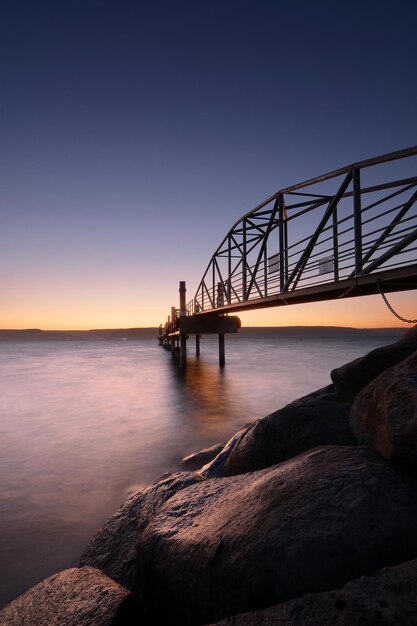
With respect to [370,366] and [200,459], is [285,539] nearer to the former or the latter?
[370,366]

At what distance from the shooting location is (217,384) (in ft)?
72.6

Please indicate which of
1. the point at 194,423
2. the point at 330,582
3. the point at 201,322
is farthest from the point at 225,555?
the point at 201,322

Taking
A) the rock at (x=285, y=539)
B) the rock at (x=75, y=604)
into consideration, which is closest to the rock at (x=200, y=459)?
the rock at (x=75, y=604)

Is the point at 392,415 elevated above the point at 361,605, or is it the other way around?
the point at 392,415

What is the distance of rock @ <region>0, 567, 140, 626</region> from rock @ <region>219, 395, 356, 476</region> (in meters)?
1.82

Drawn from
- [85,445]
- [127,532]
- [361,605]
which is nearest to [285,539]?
[361,605]

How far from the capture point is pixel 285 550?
6.62 feet

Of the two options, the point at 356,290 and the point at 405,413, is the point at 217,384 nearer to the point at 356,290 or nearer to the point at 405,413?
the point at 356,290

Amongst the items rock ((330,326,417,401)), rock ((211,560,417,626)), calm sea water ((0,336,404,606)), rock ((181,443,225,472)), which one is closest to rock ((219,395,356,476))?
rock ((330,326,417,401))

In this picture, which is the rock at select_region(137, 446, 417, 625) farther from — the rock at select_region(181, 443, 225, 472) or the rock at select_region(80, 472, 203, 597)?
the rock at select_region(181, 443, 225, 472)

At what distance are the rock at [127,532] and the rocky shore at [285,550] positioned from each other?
2 centimetres

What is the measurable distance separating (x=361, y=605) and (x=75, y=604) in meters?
2.11

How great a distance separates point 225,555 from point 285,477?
2.23 feet

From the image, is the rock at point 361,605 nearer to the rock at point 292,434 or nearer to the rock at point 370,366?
the rock at point 292,434
